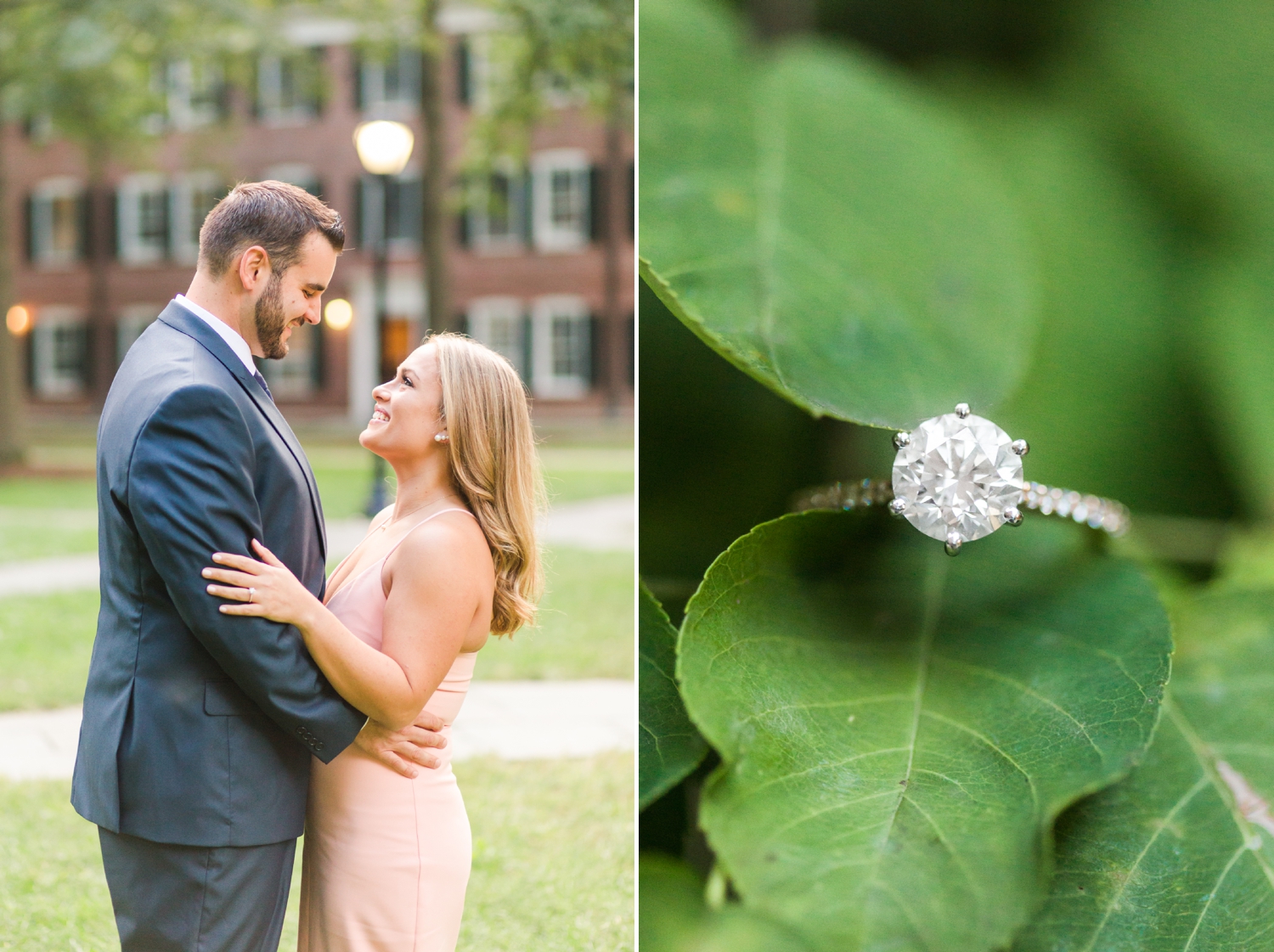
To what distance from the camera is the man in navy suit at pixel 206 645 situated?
73 centimetres

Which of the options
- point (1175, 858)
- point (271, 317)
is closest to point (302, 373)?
point (271, 317)

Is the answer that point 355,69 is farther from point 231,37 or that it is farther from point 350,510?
point 350,510

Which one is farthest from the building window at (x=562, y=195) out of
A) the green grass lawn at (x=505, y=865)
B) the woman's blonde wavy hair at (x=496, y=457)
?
the woman's blonde wavy hair at (x=496, y=457)

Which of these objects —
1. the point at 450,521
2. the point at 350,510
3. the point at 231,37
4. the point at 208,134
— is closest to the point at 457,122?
the point at 208,134

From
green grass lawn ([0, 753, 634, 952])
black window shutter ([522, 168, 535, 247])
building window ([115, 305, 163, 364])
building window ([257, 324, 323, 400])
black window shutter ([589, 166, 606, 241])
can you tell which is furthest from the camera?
building window ([115, 305, 163, 364])

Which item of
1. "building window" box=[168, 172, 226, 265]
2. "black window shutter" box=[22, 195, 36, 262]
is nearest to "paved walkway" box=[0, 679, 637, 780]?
"building window" box=[168, 172, 226, 265]

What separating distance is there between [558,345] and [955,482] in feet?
41.5

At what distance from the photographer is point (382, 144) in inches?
161

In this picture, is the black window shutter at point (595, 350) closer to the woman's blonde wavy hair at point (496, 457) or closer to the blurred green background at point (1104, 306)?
the woman's blonde wavy hair at point (496, 457)

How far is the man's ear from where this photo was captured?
840mm

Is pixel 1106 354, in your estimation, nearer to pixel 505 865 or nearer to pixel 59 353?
pixel 505 865

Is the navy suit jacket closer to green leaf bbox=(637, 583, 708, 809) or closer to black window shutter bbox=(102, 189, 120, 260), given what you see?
green leaf bbox=(637, 583, 708, 809)

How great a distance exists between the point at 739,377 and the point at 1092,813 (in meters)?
0.29

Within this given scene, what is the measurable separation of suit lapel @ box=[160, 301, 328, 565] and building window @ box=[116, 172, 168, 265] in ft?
45.5
